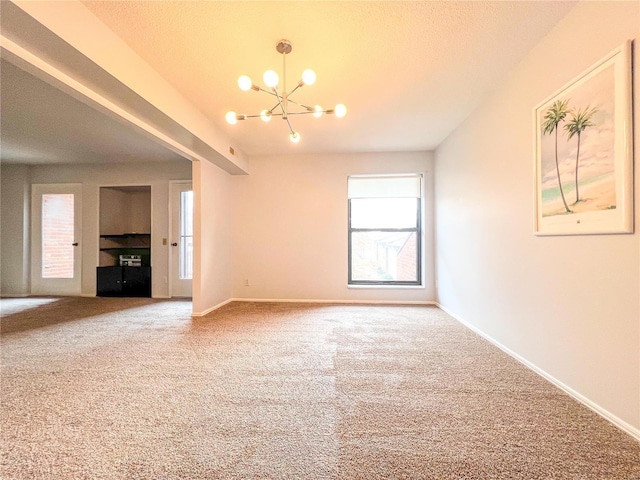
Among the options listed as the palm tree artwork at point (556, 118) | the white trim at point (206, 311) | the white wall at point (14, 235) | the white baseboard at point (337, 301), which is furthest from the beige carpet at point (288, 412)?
the white wall at point (14, 235)

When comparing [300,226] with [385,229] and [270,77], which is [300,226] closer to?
[385,229]

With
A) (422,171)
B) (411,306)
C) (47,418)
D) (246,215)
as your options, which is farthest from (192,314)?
(422,171)

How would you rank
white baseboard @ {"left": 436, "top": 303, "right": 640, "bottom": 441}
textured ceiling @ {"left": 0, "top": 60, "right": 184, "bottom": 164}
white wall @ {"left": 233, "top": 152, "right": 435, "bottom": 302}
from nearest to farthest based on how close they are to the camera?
1. white baseboard @ {"left": 436, "top": 303, "right": 640, "bottom": 441}
2. textured ceiling @ {"left": 0, "top": 60, "right": 184, "bottom": 164}
3. white wall @ {"left": 233, "top": 152, "right": 435, "bottom": 302}

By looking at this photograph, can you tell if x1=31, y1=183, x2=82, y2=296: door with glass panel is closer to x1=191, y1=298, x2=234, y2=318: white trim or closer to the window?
x1=191, y1=298, x2=234, y2=318: white trim

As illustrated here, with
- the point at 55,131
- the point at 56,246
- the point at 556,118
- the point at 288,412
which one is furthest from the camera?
the point at 56,246

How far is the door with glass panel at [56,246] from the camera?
16.4 ft

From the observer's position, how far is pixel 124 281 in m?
4.97

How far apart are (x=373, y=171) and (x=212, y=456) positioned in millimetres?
4181

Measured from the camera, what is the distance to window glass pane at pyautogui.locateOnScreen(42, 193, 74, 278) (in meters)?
5.02

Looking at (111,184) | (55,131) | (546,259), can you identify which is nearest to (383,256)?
(546,259)

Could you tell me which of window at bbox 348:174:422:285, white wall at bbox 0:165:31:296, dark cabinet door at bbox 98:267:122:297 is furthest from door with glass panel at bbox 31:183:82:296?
window at bbox 348:174:422:285

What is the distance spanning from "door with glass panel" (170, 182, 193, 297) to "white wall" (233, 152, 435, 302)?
1.07 m

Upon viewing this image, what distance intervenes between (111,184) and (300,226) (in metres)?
3.87

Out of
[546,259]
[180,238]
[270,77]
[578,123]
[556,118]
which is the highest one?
[270,77]
